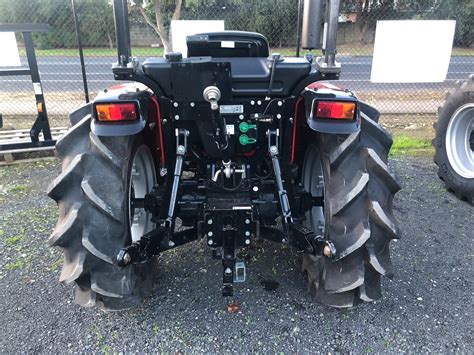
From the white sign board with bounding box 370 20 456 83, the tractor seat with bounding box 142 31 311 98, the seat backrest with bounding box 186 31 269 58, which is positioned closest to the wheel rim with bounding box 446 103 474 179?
the white sign board with bounding box 370 20 456 83

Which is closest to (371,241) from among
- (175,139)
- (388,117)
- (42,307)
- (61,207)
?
(175,139)

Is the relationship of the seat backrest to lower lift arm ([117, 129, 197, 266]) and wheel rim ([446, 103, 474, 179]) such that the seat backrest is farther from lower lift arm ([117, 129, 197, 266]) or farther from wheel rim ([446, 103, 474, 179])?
wheel rim ([446, 103, 474, 179])

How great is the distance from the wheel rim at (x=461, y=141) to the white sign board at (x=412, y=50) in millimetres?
2401

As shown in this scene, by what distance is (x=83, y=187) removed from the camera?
8.00 ft

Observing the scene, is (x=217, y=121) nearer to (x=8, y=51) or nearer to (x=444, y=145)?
(x=444, y=145)

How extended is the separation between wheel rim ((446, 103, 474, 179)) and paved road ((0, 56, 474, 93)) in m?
7.90

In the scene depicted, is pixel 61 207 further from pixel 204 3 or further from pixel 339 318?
pixel 204 3

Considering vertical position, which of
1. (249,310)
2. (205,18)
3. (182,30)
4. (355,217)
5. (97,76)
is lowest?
(97,76)

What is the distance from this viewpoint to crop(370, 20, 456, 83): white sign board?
691 centimetres

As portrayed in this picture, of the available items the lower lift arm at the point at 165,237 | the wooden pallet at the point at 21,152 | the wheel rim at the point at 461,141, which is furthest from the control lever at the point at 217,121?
the wooden pallet at the point at 21,152

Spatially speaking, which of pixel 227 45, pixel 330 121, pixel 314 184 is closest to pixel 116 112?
pixel 227 45

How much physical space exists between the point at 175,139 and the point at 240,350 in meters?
1.38

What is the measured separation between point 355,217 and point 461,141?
10.8 ft

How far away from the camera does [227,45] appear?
10.0 feet
